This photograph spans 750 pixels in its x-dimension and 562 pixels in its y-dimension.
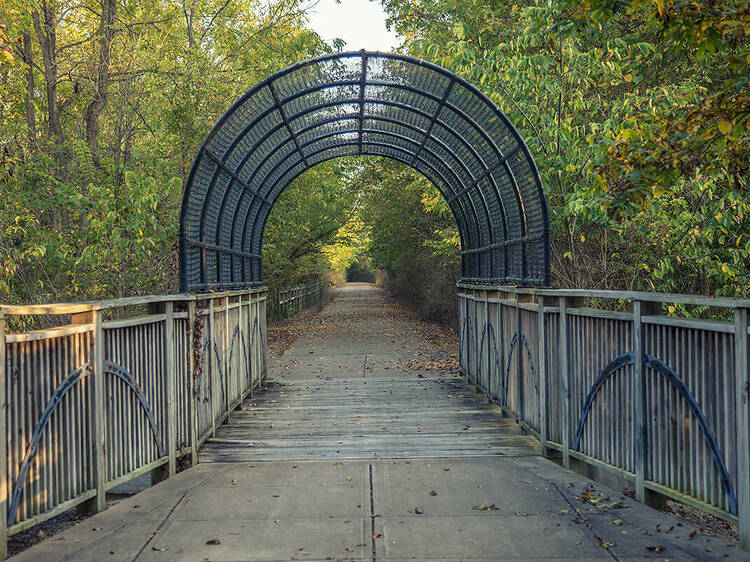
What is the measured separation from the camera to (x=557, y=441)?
239 inches

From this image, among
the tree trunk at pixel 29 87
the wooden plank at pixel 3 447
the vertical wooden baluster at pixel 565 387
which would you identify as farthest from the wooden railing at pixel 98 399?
the tree trunk at pixel 29 87

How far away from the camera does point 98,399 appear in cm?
466

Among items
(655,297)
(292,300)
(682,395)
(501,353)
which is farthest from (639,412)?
(292,300)

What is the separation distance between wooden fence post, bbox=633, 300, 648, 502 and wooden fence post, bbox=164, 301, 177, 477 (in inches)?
146

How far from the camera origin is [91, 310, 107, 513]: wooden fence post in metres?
4.63

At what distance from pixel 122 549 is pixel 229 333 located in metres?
4.36

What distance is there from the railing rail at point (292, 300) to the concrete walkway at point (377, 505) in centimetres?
1857

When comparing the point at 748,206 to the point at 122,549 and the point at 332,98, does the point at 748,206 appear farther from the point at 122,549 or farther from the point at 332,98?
the point at 122,549

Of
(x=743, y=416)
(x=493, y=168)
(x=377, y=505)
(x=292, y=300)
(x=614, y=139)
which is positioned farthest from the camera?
(x=292, y=300)

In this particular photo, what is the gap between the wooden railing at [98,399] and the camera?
3838 mm

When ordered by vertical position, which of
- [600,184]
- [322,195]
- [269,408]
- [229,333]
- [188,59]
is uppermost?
[188,59]

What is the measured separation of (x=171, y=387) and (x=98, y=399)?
47.0 inches

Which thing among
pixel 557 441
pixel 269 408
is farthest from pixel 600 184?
pixel 269 408

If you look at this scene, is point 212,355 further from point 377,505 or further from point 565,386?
point 565,386
